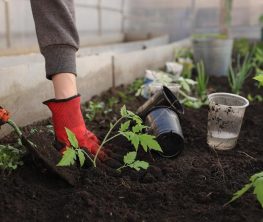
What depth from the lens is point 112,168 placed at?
146 cm

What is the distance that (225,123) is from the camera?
1.72m

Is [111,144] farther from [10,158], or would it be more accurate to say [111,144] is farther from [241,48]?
[241,48]

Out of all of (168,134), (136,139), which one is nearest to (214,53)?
(168,134)

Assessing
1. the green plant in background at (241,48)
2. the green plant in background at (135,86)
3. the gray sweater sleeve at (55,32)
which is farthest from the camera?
the green plant in background at (241,48)

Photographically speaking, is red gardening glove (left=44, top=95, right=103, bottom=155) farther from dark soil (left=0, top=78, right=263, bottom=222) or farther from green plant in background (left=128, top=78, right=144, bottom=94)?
green plant in background (left=128, top=78, right=144, bottom=94)

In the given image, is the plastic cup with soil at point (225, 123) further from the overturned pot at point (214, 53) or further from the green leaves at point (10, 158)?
the overturned pot at point (214, 53)

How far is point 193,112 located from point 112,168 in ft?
3.13

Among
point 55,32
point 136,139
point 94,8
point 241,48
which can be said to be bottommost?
point 241,48

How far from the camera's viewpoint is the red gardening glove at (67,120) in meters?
1.49

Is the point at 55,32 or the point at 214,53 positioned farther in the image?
the point at 214,53

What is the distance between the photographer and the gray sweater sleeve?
4.78 ft

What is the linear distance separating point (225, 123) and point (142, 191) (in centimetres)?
62

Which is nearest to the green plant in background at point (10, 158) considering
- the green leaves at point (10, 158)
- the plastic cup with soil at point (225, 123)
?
the green leaves at point (10, 158)

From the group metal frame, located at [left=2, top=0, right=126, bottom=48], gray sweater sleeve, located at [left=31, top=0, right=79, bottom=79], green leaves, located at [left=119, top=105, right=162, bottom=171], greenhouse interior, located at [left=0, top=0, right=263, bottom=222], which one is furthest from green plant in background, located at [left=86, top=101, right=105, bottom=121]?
metal frame, located at [left=2, top=0, right=126, bottom=48]
